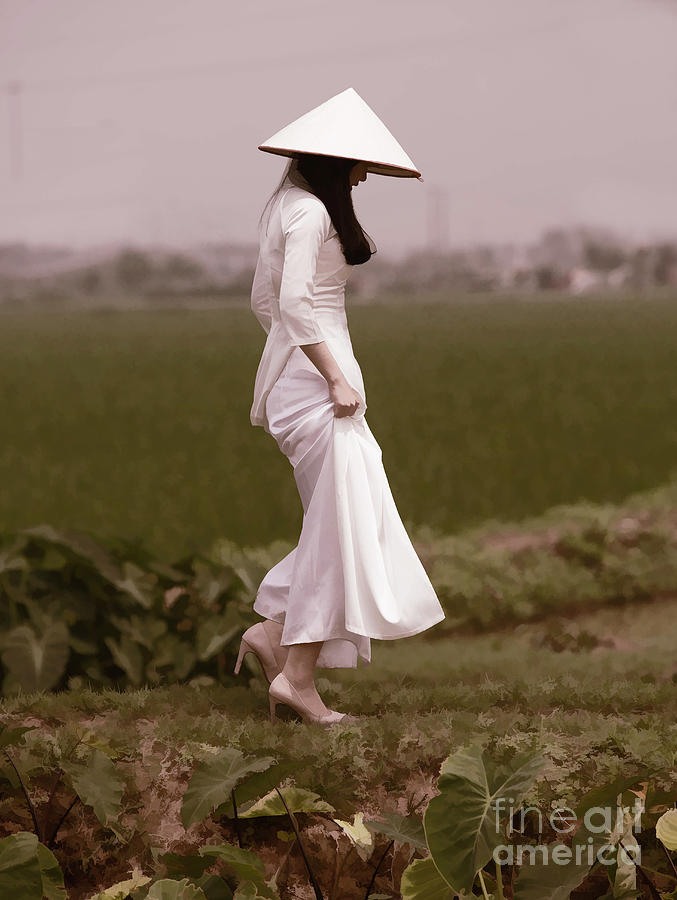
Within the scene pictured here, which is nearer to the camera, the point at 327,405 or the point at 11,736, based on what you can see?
the point at 11,736

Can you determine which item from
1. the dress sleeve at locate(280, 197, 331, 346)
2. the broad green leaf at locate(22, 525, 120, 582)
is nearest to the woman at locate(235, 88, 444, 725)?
the dress sleeve at locate(280, 197, 331, 346)

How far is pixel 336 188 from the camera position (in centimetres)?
391

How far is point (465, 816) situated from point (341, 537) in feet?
3.50

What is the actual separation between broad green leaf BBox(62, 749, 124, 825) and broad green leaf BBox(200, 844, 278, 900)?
1.09ft

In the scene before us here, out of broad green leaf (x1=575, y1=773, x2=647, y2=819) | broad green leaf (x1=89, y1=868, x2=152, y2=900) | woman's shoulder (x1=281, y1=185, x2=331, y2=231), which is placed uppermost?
→ woman's shoulder (x1=281, y1=185, x2=331, y2=231)

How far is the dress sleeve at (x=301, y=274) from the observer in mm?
3785

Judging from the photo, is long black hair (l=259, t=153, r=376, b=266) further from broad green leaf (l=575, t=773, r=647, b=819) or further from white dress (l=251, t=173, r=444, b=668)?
broad green leaf (l=575, t=773, r=647, b=819)

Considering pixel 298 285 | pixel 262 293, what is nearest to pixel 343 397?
pixel 298 285

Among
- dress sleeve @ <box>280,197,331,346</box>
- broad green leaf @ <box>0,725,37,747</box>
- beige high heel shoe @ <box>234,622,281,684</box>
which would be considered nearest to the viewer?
broad green leaf @ <box>0,725,37,747</box>

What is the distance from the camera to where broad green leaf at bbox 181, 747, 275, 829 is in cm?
325

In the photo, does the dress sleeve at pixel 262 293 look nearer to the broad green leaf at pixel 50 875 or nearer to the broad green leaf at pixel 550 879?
the broad green leaf at pixel 50 875

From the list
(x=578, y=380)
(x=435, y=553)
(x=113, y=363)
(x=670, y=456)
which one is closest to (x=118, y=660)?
(x=435, y=553)

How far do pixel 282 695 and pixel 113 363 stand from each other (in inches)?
703

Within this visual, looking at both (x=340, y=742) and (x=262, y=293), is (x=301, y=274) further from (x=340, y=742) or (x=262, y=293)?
(x=340, y=742)
